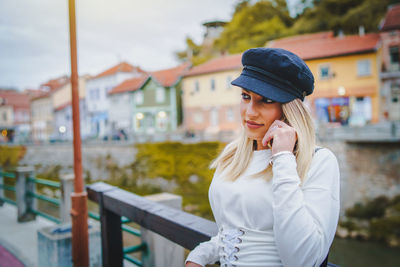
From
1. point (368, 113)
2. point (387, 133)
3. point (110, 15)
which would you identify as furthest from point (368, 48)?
point (110, 15)

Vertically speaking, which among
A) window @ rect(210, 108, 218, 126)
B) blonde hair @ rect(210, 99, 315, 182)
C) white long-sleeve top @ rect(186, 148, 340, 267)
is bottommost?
white long-sleeve top @ rect(186, 148, 340, 267)

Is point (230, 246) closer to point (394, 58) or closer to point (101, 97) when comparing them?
point (394, 58)

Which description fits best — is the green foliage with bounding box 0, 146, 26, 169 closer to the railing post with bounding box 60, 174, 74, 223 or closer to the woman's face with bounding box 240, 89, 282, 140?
the railing post with bounding box 60, 174, 74, 223

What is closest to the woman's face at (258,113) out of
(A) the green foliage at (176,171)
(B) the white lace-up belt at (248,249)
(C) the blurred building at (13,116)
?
(B) the white lace-up belt at (248,249)

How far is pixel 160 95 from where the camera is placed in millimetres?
25641

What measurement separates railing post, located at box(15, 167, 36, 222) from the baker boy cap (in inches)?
200

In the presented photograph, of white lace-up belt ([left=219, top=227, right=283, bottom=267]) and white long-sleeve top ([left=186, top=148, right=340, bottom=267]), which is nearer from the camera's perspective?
white long-sleeve top ([left=186, top=148, right=340, bottom=267])

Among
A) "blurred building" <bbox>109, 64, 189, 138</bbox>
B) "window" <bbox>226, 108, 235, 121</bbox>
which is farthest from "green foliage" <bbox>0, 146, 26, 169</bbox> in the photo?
"window" <bbox>226, 108, 235, 121</bbox>

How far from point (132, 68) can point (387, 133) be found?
64.0ft

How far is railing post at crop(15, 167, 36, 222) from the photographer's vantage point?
197 inches

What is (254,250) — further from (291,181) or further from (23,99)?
(23,99)

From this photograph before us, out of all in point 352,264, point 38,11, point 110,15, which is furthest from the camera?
point 352,264

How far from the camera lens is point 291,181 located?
37.9 inches

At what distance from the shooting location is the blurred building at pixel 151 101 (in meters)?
25.2
